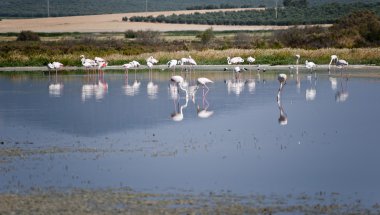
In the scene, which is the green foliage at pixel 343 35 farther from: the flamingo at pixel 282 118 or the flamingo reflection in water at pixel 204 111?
the flamingo at pixel 282 118

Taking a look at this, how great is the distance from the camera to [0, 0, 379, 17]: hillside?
147 meters

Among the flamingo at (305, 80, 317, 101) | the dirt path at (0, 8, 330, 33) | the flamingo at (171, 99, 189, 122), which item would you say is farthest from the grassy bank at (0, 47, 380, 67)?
the dirt path at (0, 8, 330, 33)

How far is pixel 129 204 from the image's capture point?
12797mm

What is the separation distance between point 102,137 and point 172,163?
373 centimetres

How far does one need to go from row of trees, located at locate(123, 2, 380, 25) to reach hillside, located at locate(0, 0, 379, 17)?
2670 centimetres

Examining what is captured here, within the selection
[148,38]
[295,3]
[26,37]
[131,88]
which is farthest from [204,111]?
[295,3]

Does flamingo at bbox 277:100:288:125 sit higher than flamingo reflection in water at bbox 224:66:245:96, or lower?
higher

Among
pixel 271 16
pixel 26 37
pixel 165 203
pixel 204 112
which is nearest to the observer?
pixel 165 203

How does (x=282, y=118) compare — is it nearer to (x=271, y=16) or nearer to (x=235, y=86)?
(x=235, y=86)

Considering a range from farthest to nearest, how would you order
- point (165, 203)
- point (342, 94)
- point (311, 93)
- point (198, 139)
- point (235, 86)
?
point (235, 86), point (311, 93), point (342, 94), point (198, 139), point (165, 203)

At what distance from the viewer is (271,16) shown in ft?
378

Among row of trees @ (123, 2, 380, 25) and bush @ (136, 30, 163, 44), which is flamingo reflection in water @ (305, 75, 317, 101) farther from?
row of trees @ (123, 2, 380, 25)

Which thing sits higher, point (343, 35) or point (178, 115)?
point (343, 35)

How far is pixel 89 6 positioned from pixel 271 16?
49665 millimetres
